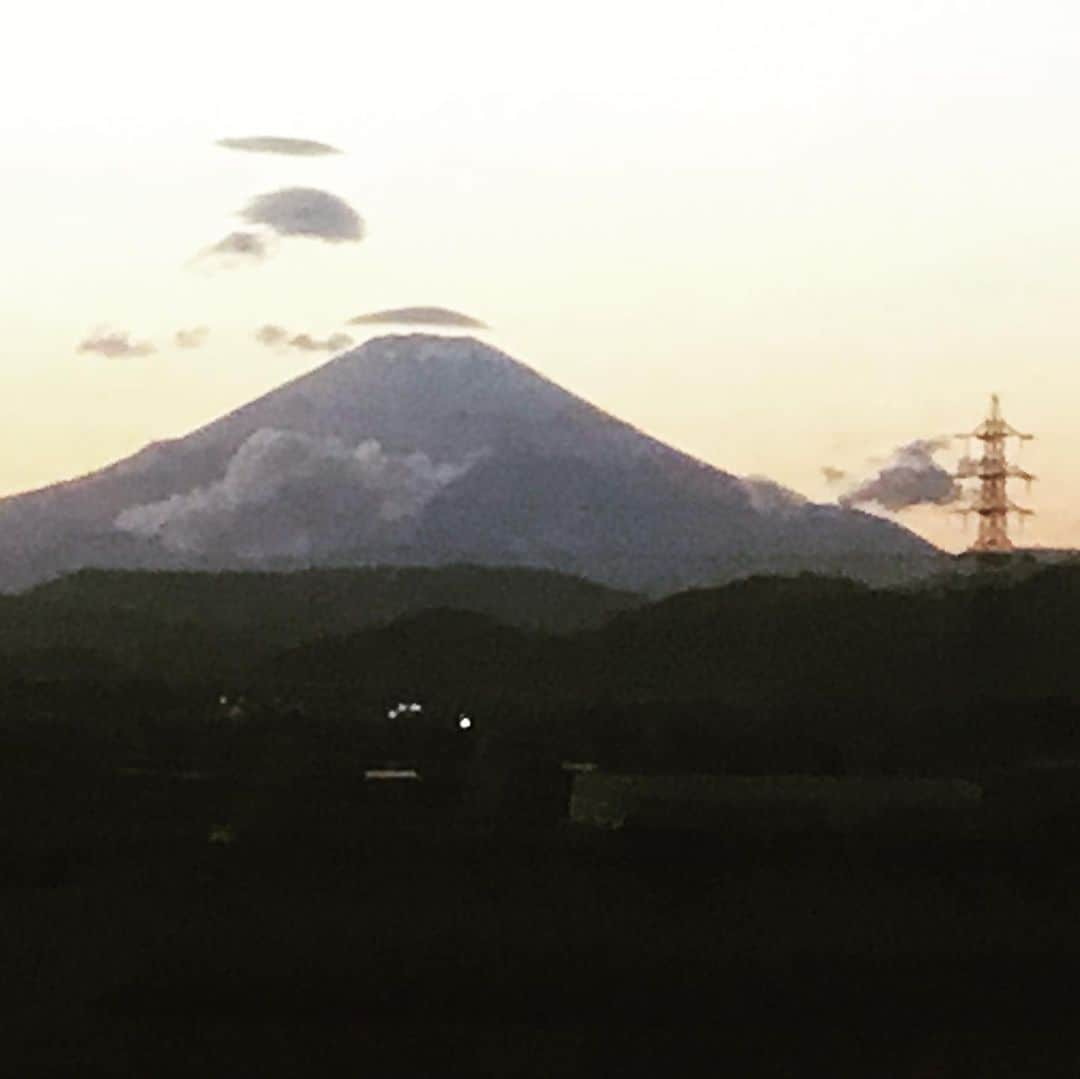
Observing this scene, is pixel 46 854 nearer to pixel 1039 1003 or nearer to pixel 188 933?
pixel 188 933

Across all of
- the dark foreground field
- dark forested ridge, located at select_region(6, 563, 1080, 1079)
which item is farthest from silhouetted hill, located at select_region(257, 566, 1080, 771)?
the dark foreground field

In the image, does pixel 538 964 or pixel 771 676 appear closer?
pixel 538 964

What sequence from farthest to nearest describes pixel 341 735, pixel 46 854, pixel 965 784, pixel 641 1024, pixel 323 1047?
pixel 341 735 → pixel 965 784 → pixel 46 854 → pixel 641 1024 → pixel 323 1047

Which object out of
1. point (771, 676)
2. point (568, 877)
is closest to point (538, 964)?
point (568, 877)

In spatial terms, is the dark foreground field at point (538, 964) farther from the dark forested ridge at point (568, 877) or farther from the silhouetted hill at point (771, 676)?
the silhouetted hill at point (771, 676)

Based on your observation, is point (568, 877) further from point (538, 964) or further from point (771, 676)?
point (771, 676)

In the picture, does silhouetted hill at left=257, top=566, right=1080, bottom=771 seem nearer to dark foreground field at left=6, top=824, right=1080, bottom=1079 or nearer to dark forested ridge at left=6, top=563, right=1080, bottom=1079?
dark forested ridge at left=6, top=563, right=1080, bottom=1079

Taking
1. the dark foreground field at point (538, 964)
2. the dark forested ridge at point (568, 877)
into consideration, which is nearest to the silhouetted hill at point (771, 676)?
the dark forested ridge at point (568, 877)

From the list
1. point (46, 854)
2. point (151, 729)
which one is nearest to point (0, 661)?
point (151, 729)
